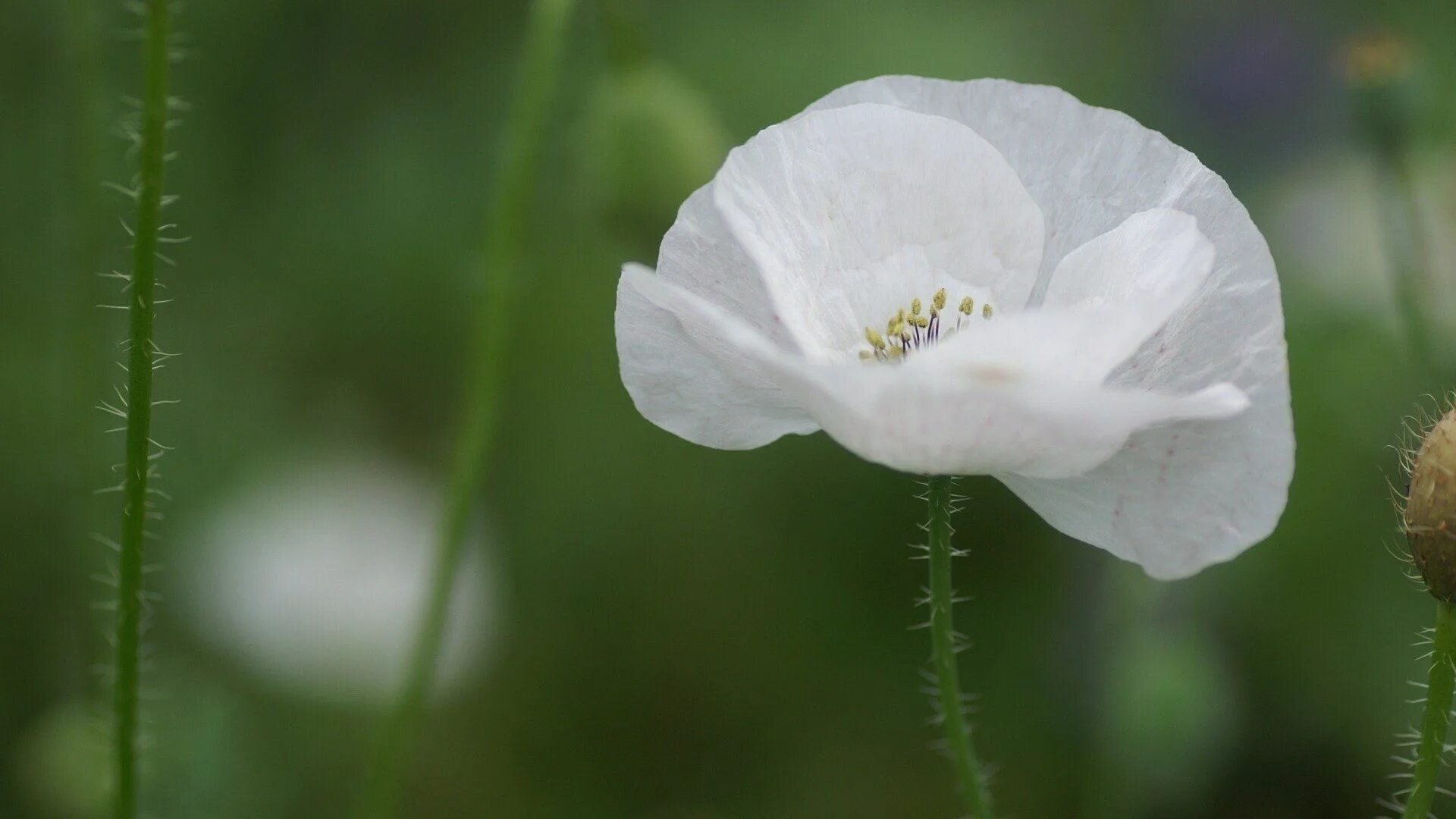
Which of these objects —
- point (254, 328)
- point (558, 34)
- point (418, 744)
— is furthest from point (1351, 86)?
point (254, 328)

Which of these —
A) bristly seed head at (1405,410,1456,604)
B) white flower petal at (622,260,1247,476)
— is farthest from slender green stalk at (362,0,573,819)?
bristly seed head at (1405,410,1456,604)

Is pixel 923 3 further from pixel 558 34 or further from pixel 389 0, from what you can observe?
pixel 558 34

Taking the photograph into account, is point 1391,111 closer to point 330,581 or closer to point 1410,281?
point 1410,281

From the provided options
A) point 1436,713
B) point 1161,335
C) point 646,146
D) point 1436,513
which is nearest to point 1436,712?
point 1436,713

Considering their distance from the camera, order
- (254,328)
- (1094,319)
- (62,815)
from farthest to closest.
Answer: (254,328)
(62,815)
(1094,319)

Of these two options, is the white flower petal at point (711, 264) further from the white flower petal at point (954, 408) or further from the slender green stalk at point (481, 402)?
the slender green stalk at point (481, 402)

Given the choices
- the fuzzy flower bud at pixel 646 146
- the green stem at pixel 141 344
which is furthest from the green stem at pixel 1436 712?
the fuzzy flower bud at pixel 646 146
